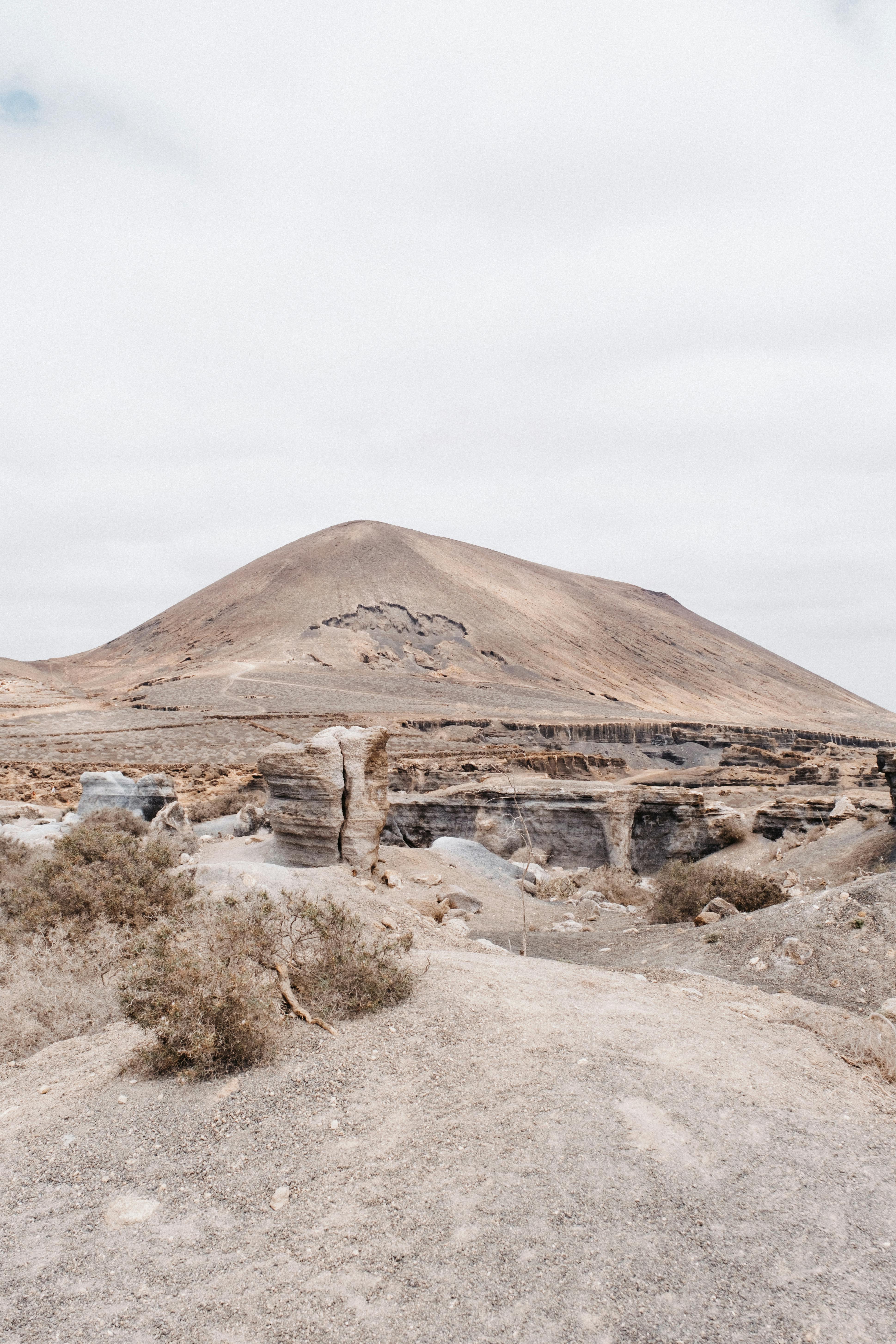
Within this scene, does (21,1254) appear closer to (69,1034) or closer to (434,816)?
(69,1034)

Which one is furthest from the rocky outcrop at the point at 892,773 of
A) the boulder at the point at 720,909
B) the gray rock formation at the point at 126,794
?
the gray rock formation at the point at 126,794

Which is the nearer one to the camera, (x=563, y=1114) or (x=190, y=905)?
(x=563, y=1114)

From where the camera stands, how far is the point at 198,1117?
3.96 m

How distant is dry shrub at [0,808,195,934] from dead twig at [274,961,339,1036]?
9.49 feet

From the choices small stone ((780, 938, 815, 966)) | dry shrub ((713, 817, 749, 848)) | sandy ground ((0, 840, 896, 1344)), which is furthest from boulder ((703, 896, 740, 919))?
dry shrub ((713, 817, 749, 848))

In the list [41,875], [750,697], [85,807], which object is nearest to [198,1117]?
[41,875]

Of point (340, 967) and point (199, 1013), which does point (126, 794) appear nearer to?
point (340, 967)

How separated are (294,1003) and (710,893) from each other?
8.55 meters

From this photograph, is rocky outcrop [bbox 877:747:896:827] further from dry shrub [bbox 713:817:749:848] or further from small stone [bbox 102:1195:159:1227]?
small stone [bbox 102:1195:159:1227]

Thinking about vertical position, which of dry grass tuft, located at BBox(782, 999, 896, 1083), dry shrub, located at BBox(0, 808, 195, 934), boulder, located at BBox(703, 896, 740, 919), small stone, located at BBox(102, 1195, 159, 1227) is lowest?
boulder, located at BBox(703, 896, 740, 919)

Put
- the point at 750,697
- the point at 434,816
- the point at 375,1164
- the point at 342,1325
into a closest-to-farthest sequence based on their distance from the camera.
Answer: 1. the point at 342,1325
2. the point at 375,1164
3. the point at 434,816
4. the point at 750,697

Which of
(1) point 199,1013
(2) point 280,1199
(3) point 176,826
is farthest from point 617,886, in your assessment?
(2) point 280,1199

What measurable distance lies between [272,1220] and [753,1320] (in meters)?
1.89

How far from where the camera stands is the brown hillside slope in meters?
73.1
